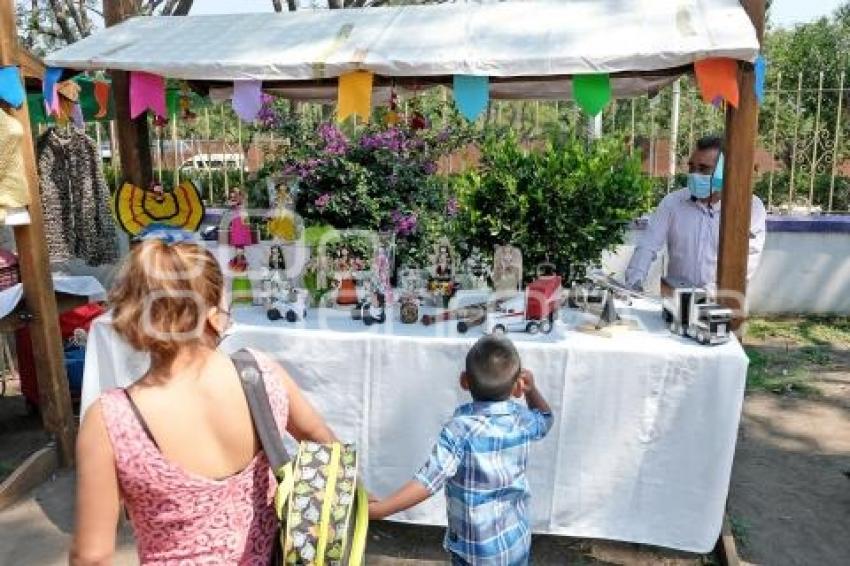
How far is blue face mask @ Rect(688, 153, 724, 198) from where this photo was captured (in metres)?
3.46

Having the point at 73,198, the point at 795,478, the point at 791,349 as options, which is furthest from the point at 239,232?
the point at 791,349

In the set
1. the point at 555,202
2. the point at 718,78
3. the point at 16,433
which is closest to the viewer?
the point at 718,78

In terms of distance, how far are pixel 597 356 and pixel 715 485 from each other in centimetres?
67

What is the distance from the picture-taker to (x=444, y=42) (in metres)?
3.08

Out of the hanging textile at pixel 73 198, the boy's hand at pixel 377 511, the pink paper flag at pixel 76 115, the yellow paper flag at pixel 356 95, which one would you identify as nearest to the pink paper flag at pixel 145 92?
the yellow paper flag at pixel 356 95

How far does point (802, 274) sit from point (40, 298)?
630 centimetres

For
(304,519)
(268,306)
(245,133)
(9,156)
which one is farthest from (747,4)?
(245,133)

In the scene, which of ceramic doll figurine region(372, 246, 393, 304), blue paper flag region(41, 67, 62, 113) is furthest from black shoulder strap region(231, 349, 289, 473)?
blue paper flag region(41, 67, 62, 113)

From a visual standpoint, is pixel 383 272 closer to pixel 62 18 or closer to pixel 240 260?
pixel 240 260

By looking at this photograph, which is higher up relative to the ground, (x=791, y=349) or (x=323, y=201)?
(x=323, y=201)

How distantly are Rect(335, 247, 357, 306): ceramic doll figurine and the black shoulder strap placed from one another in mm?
1786

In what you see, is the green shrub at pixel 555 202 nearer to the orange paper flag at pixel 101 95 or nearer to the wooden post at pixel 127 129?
the wooden post at pixel 127 129

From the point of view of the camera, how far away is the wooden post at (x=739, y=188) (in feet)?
9.55

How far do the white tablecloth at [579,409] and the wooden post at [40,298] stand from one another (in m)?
0.85
